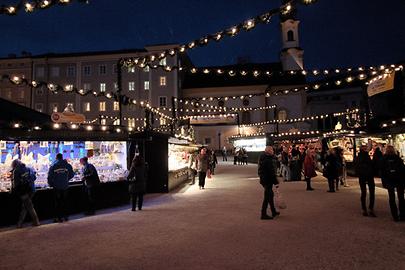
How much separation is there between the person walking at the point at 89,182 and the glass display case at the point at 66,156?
1.83ft

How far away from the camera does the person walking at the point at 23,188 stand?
915 centimetres

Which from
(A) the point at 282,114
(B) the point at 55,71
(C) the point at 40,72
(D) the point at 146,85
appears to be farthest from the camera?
(A) the point at 282,114

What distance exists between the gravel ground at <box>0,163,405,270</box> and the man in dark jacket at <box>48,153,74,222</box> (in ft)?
1.81

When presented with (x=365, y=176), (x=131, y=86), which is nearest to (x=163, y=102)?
(x=131, y=86)

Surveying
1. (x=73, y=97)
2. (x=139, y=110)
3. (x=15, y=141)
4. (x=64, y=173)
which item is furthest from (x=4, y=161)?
(x=73, y=97)

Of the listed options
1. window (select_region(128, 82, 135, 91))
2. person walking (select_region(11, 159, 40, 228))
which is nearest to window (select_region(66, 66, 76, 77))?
window (select_region(128, 82, 135, 91))

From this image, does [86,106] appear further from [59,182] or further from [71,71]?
[59,182]

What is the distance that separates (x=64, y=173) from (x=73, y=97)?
1930 inches

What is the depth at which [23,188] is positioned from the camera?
9.19m

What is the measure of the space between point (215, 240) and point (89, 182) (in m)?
5.48

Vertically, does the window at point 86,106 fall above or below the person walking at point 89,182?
above

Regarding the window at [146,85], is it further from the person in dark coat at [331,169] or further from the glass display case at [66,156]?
the person in dark coat at [331,169]

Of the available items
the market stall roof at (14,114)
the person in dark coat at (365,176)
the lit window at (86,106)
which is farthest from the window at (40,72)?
the person in dark coat at (365,176)

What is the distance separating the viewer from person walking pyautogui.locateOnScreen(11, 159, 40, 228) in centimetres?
915
